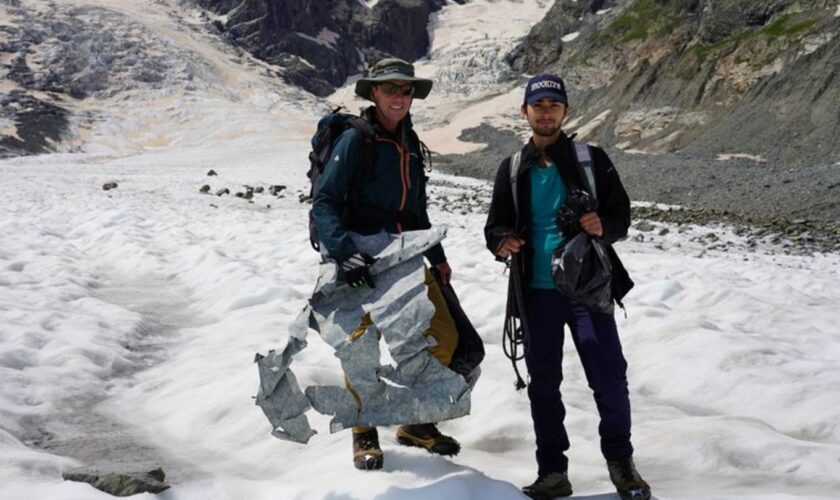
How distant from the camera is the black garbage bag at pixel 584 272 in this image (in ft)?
12.6

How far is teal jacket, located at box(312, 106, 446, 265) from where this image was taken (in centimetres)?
416

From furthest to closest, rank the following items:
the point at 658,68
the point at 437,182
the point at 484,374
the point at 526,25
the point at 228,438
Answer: the point at 526,25 → the point at 658,68 → the point at 437,182 → the point at 484,374 → the point at 228,438

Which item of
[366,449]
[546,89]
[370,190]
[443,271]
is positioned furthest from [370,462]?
[546,89]

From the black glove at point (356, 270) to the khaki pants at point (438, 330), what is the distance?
9.1 inches

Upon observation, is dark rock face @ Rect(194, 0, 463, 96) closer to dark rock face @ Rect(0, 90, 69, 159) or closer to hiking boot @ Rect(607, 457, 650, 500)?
dark rock face @ Rect(0, 90, 69, 159)

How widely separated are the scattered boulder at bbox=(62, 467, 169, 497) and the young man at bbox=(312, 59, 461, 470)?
1.22 metres

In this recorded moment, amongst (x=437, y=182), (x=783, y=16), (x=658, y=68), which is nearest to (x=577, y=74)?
(x=658, y=68)

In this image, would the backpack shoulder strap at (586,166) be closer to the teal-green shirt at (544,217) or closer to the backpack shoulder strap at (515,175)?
the teal-green shirt at (544,217)

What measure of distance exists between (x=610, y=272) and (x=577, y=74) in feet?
236

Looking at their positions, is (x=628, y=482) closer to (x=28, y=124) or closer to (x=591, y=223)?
(x=591, y=223)

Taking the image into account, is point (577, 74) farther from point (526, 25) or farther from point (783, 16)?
point (526, 25)

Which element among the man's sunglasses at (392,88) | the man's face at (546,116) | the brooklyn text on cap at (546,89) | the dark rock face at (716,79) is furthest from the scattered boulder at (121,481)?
the dark rock face at (716,79)

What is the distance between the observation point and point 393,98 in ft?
14.2

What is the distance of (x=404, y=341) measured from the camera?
3.94 m
